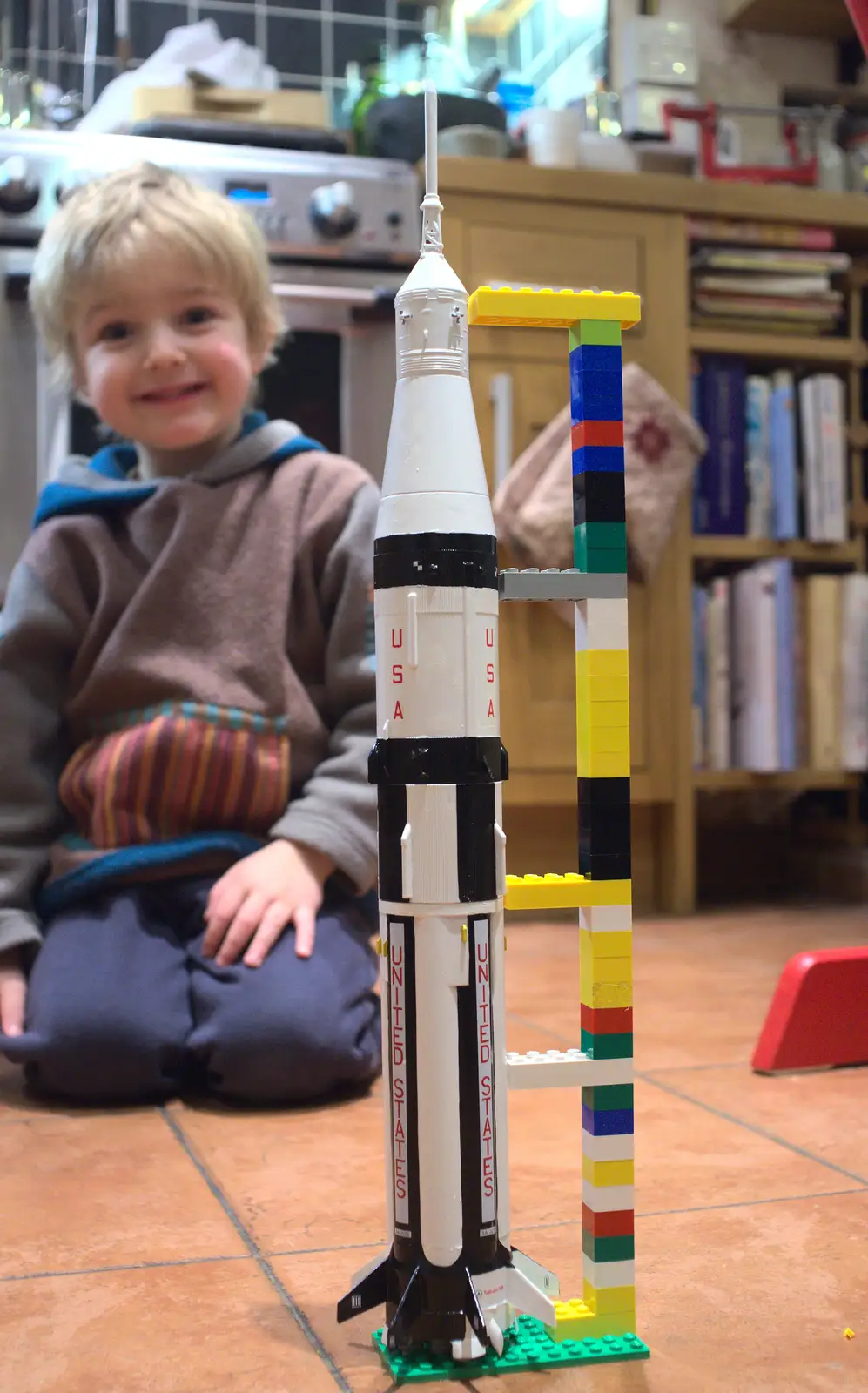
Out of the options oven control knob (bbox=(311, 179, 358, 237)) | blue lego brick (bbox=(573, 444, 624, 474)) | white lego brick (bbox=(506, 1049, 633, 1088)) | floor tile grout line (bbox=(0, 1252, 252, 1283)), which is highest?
oven control knob (bbox=(311, 179, 358, 237))

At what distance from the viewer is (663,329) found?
2211 millimetres

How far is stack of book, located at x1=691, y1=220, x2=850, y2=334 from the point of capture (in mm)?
2264

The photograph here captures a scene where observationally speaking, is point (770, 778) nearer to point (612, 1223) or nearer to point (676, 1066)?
point (676, 1066)

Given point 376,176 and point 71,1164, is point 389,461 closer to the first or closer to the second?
point 71,1164

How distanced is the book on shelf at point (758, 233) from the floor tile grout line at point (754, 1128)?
1.52 metres

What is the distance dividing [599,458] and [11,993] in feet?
2.52

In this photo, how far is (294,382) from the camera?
2.08m

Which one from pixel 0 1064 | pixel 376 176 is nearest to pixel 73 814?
pixel 0 1064

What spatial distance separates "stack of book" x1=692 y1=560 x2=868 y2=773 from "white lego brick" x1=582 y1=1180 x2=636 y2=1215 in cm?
165

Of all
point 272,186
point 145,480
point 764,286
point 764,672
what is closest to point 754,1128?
point 145,480

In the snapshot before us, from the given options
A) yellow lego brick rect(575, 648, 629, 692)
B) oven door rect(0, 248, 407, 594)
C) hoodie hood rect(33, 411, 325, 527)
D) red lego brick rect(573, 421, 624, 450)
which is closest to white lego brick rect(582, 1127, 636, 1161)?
yellow lego brick rect(575, 648, 629, 692)

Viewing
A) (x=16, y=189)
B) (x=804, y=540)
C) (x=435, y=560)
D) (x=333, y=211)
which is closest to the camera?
(x=435, y=560)

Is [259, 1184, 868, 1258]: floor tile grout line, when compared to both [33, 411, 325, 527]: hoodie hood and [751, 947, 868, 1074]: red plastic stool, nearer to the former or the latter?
[751, 947, 868, 1074]: red plastic stool

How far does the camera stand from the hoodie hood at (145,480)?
1.30 m
